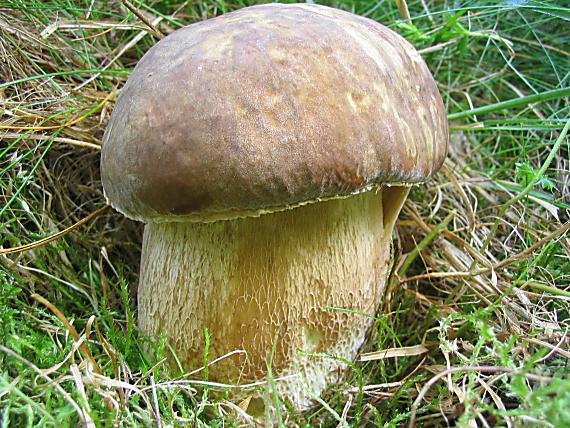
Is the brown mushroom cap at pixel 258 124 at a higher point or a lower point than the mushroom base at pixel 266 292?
higher

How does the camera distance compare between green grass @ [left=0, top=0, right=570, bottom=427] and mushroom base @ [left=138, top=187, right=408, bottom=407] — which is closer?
green grass @ [left=0, top=0, right=570, bottom=427]

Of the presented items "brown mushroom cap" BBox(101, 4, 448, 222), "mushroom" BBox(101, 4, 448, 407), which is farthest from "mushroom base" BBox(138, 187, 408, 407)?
"brown mushroom cap" BBox(101, 4, 448, 222)

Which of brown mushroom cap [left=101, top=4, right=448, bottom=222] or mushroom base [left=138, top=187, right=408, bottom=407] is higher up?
brown mushroom cap [left=101, top=4, right=448, bottom=222]

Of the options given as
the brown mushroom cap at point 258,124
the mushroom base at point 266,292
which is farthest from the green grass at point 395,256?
the brown mushroom cap at point 258,124

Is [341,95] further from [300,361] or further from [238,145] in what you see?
[300,361]

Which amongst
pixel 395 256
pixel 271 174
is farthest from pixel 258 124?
pixel 395 256

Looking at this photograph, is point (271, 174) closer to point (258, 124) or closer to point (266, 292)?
point (258, 124)

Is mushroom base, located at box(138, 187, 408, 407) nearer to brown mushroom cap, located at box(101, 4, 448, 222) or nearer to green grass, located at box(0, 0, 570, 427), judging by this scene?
green grass, located at box(0, 0, 570, 427)

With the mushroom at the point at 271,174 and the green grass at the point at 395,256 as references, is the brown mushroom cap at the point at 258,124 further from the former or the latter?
the green grass at the point at 395,256
